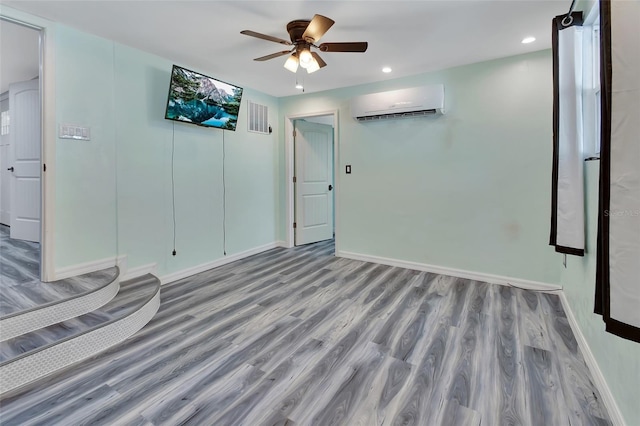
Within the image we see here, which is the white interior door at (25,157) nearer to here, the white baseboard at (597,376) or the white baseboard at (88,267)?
the white baseboard at (88,267)

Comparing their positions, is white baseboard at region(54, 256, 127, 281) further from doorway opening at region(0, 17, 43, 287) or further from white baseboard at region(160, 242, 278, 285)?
doorway opening at region(0, 17, 43, 287)

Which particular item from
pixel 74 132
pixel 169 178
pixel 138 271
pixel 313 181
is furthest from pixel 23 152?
pixel 313 181

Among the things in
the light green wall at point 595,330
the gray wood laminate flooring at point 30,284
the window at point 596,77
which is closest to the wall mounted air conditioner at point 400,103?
the window at point 596,77

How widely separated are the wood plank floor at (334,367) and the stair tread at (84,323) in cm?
22

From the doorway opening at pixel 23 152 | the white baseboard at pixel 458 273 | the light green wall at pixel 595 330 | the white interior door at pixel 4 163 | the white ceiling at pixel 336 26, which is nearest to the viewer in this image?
the light green wall at pixel 595 330

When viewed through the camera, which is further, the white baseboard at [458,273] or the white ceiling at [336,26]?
the white baseboard at [458,273]

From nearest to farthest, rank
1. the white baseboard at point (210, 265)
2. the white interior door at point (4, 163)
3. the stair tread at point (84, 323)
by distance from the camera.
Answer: the stair tread at point (84, 323), the white baseboard at point (210, 265), the white interior door at point (4, 163)

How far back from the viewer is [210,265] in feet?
13.0

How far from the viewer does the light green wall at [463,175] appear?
10.3ft

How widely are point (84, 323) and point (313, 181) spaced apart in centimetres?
370

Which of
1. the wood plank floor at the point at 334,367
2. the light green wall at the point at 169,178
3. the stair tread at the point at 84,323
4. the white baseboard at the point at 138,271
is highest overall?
the light green wall at the point at 169,178

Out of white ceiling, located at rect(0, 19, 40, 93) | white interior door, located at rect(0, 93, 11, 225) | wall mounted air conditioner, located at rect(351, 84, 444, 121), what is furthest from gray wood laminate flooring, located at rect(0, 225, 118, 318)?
wall mounted air conditioner, located at rect(351, 84, 444, 121)

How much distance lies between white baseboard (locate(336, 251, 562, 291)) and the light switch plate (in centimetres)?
326

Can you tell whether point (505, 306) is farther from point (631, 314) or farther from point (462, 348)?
point (631, 314)
